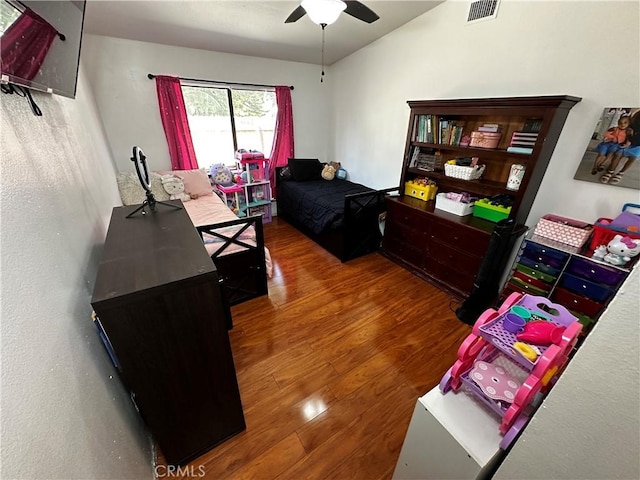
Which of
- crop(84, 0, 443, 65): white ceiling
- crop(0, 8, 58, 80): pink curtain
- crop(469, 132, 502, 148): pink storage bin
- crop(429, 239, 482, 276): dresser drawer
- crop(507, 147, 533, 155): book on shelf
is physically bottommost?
crop(429, 239, 482, 276): dresser drawer

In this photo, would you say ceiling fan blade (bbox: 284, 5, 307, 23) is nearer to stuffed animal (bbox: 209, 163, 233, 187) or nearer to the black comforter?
the black comforter

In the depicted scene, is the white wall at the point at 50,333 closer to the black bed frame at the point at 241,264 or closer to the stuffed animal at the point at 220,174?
the black bed frame at the point at 241,264

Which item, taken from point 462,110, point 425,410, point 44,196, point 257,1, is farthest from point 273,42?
point 425,410

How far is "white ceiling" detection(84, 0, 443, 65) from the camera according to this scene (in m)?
2.10

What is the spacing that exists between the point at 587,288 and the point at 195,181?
386 cm

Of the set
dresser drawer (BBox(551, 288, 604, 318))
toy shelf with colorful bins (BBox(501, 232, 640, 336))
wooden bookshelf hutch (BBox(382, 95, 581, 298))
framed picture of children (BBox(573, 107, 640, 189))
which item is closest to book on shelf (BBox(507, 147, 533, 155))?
wooden bookshelf hutch (BBox(382, 95, 581, 298))

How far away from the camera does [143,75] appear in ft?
9.65

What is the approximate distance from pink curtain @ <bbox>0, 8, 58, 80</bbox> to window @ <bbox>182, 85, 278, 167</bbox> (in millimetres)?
2853

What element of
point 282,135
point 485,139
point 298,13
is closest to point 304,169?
point 282,135

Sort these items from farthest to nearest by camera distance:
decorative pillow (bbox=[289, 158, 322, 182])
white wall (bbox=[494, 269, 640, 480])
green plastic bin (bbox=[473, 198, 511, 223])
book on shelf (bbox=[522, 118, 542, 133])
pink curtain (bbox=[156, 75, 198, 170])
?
decorative pillow (bbox=[289, 158, 322, 182]) < pink curtain (bbox=[156, 75, 198, 170]) < green plastic bin (bbox=[473, 198, 511, 223]) < book on shelf (bbox=[522, 118, 542, 133]) < white wall (bbox=[494, 269, 640, 480])

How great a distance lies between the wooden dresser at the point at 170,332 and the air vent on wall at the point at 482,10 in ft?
9.10

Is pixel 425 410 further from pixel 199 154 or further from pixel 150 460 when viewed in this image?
pixel 199 154

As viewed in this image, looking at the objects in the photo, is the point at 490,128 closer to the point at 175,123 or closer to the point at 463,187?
the point at 463,187

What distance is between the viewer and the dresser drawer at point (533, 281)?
177 cm
